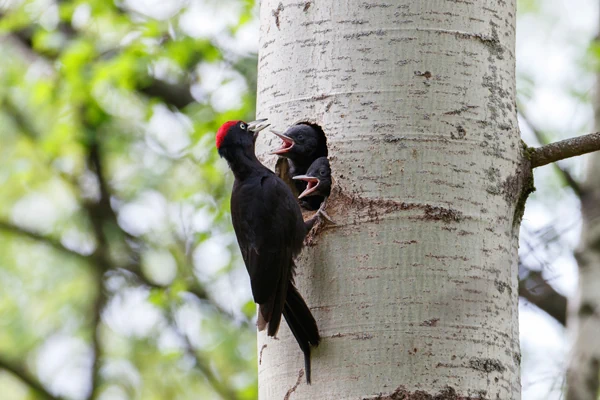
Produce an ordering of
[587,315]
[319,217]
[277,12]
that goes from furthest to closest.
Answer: [587,315]
[277,12]
[319,217]

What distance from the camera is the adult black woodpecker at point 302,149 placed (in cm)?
251

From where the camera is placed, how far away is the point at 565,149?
2.29 metres

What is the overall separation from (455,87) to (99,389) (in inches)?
272

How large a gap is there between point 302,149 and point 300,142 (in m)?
0.04

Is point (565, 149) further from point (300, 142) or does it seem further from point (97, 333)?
point (97, 333)

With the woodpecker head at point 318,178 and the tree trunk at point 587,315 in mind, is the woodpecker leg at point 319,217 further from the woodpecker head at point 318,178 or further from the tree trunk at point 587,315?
the tree trunk at point 587,315

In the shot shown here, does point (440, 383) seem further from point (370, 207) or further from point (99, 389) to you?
point (99, 389)

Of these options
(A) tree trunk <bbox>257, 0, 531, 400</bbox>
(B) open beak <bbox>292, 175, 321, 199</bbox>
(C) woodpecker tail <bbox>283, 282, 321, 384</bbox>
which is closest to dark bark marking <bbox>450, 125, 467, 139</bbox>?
(A) tree trunk <bbox>257, 0, 531, 400</bbox>

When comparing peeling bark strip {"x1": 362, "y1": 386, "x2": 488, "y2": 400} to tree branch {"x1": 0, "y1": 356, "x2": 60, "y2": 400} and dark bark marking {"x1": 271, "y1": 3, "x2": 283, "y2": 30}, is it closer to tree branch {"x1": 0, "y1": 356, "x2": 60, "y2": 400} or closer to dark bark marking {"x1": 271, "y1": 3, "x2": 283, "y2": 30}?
dark bark marking {"x1": 271, "y1": 3, "x2": 283, "y2": 30}

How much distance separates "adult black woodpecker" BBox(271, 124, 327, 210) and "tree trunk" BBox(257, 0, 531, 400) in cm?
9

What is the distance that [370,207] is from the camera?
2.17m

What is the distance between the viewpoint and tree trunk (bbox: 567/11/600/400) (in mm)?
4594

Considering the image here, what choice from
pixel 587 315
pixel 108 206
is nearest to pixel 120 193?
pixel 108 206

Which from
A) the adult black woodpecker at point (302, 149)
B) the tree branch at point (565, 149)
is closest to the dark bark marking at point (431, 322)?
the tree branch at point (565, 149)
